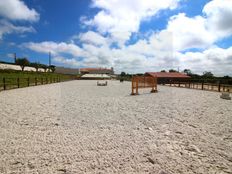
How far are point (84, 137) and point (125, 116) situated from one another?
2415 mm

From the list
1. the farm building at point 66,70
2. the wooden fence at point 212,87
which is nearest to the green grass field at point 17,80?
the wooden fence at point 212,87

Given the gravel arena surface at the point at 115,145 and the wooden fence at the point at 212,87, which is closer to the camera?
the gravel arena surface at the point at 115,145

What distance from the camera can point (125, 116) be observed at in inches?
251

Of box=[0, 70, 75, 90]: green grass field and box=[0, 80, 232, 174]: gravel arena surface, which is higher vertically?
box=[0, 70, 75, 90]: green grass field

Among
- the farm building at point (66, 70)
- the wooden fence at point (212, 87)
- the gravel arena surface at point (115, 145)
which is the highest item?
the farm building at point (66, 70)

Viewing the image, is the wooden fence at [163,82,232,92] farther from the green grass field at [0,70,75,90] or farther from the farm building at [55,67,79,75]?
the farm building at [55,67,79,75]

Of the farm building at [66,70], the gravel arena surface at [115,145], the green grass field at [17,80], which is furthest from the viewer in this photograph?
the farm building at [66,70]

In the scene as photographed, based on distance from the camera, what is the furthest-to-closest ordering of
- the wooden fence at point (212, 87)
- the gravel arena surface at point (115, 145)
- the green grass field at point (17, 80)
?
the wooden fence at point (212, 87), the green grass field at point (17, 80), the gravel arena surface at point (115, 145)

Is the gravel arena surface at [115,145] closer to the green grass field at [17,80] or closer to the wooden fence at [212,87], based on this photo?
the green grass field at [17,80]

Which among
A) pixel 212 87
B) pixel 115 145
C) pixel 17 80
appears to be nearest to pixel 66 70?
pixel 17 80

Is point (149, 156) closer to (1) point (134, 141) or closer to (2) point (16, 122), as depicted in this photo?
(1) point (134, 141)

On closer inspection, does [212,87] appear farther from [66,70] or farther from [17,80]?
[66,70]

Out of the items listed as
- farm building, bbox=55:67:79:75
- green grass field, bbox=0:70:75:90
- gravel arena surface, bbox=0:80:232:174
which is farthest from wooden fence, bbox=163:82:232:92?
farm building, bbox=55:67:79:75

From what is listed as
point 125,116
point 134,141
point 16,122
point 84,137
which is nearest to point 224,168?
point 134,141
